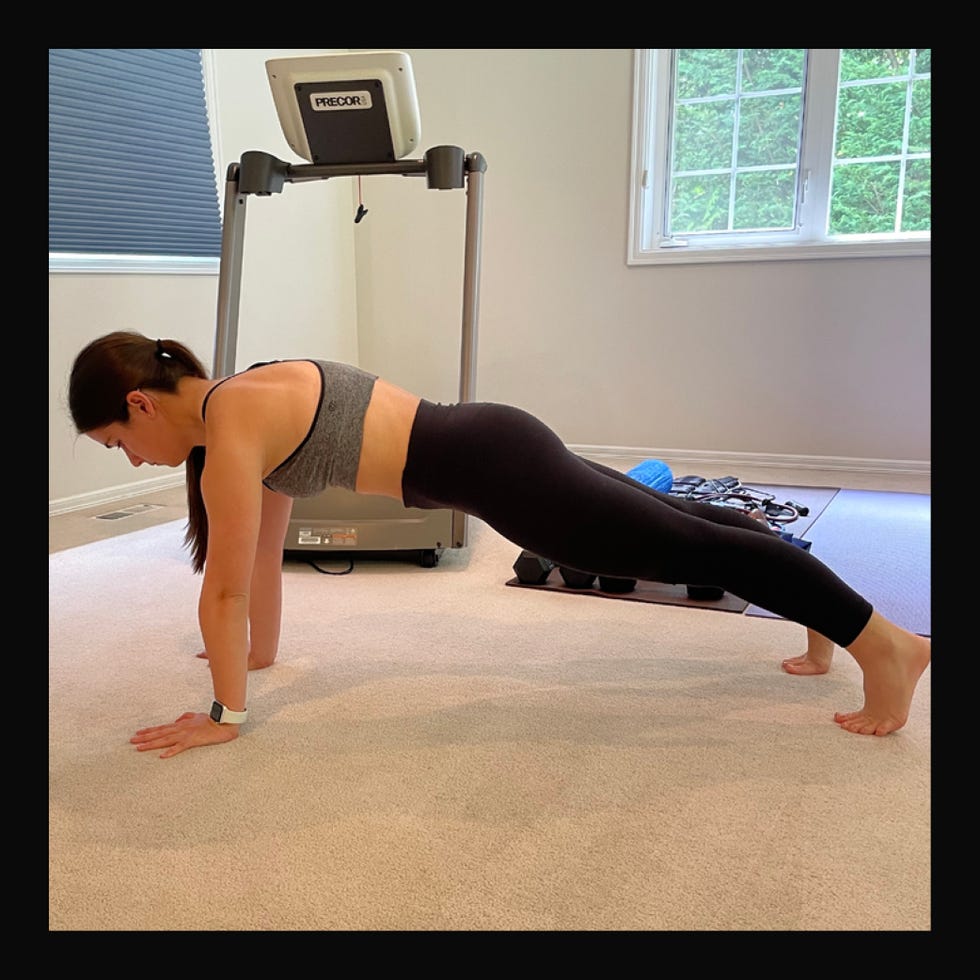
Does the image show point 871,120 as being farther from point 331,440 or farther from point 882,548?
point 331,440

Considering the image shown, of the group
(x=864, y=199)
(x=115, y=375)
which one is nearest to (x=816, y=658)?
(x=115, y=375)

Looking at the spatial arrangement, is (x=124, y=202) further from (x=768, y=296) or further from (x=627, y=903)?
(x=627, y=903)

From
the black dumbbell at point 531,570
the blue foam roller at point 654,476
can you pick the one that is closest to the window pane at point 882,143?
the blue foam roller at point 654,476

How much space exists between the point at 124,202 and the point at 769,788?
3230mm

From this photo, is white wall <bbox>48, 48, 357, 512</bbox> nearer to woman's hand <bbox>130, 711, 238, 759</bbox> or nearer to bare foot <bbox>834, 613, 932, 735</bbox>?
woman's hand <bbox>130, 711, 238, 759</bbox>

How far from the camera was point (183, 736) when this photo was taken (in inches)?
60.0

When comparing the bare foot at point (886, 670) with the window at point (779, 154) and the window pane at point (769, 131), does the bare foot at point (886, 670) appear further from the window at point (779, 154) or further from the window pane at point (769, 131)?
the window pane at point (769, 131)

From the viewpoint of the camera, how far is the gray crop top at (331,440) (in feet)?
4.80

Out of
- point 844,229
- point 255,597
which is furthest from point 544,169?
point 255,597

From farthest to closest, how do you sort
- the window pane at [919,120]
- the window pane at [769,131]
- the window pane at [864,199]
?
Result: the window pane at [769,131] → the window pane at [864,199] → the window pane at [919,120]

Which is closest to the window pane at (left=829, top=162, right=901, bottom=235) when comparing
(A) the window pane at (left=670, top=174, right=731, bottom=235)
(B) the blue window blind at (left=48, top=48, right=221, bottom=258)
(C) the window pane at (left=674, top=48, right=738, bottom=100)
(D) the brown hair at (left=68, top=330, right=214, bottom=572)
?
(A) the window pane at (left=670, top=174, right=731, bottom=235)

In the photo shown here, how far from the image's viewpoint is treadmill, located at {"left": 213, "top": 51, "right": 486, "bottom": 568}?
8.11 ft

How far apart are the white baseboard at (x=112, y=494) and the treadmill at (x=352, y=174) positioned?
3.53 ft

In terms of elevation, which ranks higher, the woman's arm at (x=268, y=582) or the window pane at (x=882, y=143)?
the window pane at (x=882, y=143)
